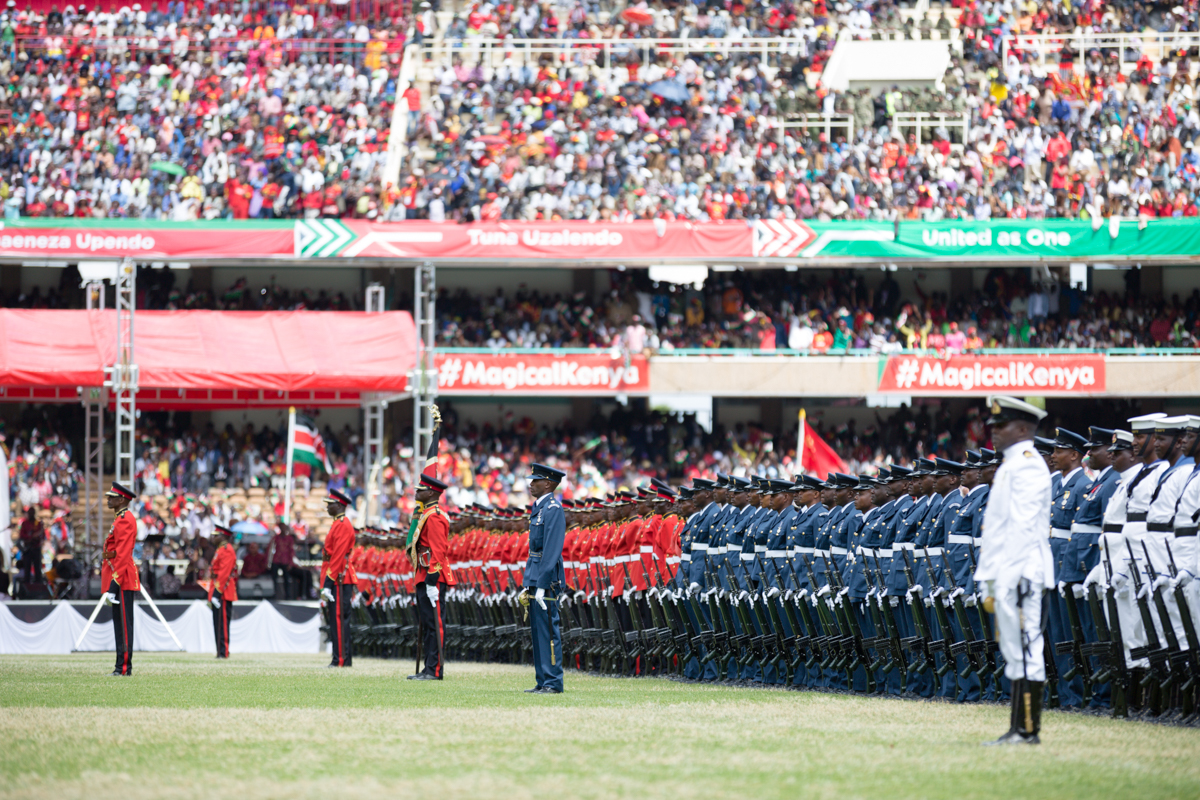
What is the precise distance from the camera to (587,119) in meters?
39.8

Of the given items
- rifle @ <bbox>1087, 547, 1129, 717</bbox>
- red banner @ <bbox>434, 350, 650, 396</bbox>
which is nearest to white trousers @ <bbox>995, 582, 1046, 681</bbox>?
rifle @ <bbox>1087, 547, 1129, 717</bbox>

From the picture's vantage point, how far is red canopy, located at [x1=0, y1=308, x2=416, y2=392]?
3194 cm

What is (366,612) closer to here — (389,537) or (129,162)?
(389,537)

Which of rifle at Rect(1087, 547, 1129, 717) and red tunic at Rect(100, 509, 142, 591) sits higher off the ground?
rifle at Rect(1087, 547, 1129, 717)

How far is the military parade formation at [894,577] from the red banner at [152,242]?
1552cm

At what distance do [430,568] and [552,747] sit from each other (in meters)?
7.30

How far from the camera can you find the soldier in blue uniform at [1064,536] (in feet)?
40.4

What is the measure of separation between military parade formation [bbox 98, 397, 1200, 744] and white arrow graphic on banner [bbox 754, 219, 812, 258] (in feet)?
51.9

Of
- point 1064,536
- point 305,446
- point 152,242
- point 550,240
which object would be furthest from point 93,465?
point 1064,536

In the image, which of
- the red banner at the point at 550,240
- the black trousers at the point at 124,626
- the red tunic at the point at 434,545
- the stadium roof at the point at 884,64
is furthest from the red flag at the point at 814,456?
the stadium roof at the point at 884,64

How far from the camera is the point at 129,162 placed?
38.2 metres

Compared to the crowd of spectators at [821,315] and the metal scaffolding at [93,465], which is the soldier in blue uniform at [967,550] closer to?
the metal scaffolding at [93,465]

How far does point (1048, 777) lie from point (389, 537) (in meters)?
18.3

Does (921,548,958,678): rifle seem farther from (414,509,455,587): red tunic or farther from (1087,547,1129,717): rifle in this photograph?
(414,509,455,587): red tunic
